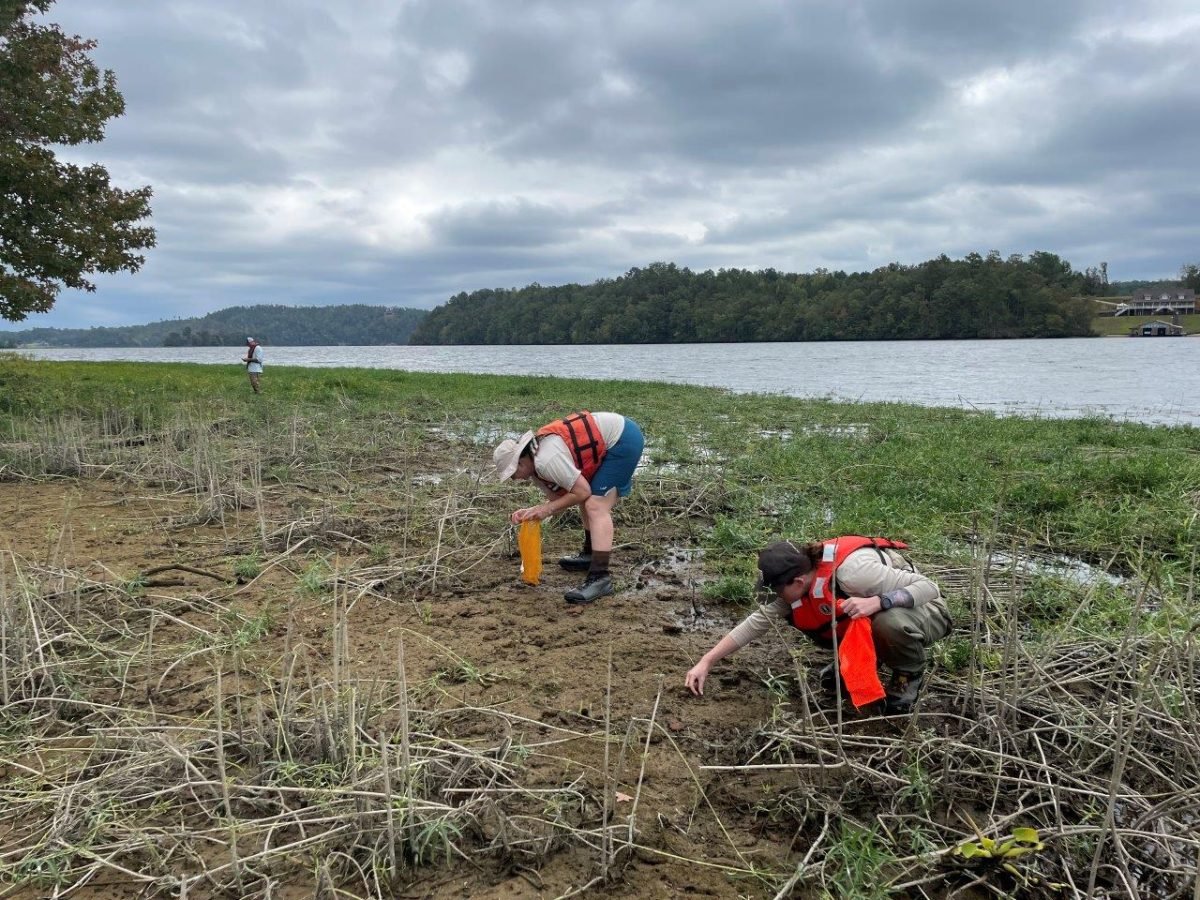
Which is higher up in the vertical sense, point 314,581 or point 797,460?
point 797,460

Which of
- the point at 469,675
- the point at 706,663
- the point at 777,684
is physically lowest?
the point at 777,684

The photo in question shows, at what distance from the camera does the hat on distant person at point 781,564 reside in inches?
126

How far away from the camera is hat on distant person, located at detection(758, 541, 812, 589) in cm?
319

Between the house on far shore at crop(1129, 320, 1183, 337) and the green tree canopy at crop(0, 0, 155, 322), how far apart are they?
9543 cm

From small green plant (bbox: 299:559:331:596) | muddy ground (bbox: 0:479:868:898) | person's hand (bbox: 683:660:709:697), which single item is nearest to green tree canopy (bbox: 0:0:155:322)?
muddy ground (bbox: 0:479:868:898)

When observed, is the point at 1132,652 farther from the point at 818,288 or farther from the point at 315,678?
the point at 818,288

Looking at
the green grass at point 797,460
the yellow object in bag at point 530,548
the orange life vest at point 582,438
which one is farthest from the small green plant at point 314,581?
the orange life vest at point 582,438

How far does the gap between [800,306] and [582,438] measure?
293 feet

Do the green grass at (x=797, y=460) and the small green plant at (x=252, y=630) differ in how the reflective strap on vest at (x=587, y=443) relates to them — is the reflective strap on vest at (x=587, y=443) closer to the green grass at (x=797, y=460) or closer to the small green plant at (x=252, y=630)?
the green grass at (x=797, y=460)

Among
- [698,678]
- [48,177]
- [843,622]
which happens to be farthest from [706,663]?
[48,177]

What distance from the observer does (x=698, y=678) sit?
3564mm

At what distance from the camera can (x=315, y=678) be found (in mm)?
3721

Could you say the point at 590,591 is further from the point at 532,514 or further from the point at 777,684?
the point at 777,684

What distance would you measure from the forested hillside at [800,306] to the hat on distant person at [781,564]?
275 feet
